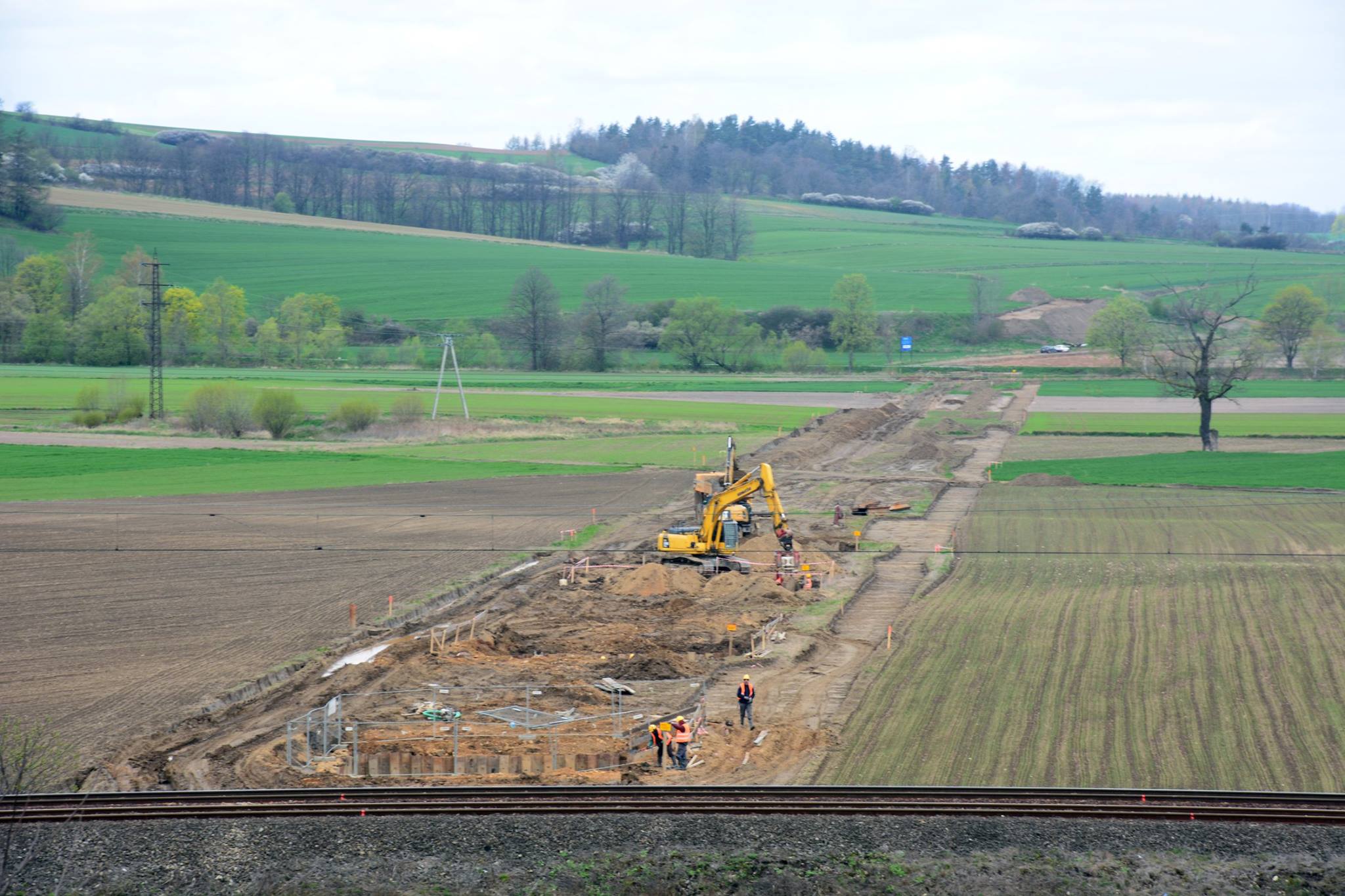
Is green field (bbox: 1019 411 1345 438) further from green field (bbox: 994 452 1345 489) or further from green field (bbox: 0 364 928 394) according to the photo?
green field (bbox: 0 364 928 394)

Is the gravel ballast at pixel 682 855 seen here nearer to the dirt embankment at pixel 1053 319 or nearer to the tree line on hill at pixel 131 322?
the tree line on hill at pixel 131 322

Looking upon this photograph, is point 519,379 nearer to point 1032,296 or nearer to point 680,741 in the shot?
point 1032,296

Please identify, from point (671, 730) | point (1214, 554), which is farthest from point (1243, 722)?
point (1214, 554)

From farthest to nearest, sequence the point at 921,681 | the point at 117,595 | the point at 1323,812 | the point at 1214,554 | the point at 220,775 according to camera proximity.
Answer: the point at 1214,554
the point at 117,595
the point at 921,681
the point at 220,775
the point at 1323,812

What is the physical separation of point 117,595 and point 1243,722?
29.0 metres

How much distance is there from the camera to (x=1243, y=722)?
24.2m

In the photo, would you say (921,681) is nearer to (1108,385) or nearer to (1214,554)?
(1214,554)

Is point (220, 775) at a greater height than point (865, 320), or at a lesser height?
lesser

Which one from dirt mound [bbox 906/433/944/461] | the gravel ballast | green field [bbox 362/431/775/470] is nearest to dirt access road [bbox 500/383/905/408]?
green field [bbox 362/431/775/470]

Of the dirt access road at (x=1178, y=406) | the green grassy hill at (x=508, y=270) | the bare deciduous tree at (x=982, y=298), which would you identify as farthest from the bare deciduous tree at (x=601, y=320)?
the dirt access road at (x=1178, y=406)

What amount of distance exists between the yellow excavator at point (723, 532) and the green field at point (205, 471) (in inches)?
845

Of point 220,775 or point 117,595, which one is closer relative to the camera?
point 220,775

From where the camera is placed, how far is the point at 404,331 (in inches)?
5561

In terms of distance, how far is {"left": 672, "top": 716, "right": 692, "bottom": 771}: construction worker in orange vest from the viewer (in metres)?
22.6
